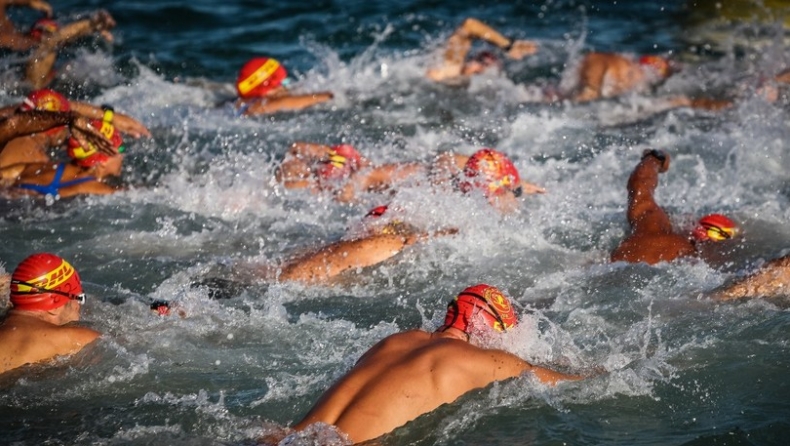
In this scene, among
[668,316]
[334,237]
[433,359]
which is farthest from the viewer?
[334,237]

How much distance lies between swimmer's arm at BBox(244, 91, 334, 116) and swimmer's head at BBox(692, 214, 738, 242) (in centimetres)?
569

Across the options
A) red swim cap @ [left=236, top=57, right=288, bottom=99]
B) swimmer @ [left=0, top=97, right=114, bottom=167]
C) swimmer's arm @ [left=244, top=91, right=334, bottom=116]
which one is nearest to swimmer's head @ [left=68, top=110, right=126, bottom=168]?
swimmer @ [left=0, top=97, right=114, bottom=167]

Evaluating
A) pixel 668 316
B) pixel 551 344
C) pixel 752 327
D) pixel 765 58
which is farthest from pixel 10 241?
pixel 765 58

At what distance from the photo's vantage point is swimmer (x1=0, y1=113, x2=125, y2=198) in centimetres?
951

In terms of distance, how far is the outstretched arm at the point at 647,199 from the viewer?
777cm

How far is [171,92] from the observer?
43.2ft

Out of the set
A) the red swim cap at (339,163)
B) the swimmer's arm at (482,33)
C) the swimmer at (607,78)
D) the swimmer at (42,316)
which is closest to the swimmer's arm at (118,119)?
the red swim cap at (339,163)

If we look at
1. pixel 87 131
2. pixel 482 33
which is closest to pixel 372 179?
pixel 87 131

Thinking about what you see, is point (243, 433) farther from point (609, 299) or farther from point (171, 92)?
point (171, 92)

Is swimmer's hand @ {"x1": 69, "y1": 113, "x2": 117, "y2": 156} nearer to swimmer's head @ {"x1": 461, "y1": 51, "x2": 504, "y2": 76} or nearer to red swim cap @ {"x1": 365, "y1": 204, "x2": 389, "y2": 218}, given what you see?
red swim cap @ {"x1": 365, "y1": 204, "x2": 389, "y2": 218}

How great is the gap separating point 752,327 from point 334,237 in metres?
3.64

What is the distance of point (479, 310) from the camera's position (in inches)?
225

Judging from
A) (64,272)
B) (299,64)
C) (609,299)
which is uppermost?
(64,272)

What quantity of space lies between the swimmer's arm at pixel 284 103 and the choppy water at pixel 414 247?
0.12 metres
